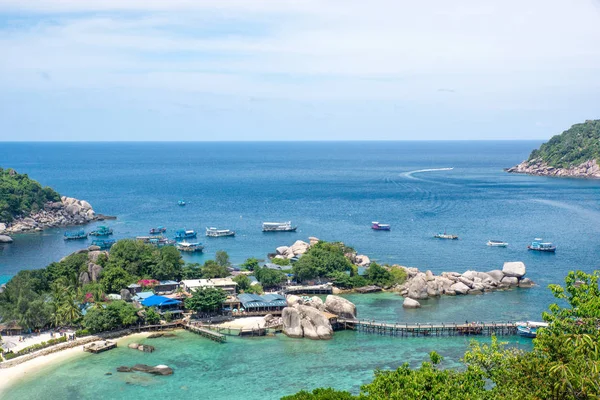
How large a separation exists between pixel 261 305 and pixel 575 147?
510 feet

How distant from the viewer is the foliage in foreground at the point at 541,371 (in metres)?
21.8

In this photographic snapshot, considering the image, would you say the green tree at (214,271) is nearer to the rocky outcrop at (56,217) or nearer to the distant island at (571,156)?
the rocky outcrop at (56,217)

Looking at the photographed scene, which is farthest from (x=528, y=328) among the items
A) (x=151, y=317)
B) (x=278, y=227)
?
(x=278, y=227)

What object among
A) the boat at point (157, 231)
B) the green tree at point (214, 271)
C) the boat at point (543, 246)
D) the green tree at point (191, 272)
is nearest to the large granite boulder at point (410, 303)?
the green tree at point (214, 271)

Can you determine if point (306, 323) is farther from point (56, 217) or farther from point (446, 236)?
point (56, 217)

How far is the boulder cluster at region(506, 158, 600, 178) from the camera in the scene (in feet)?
548

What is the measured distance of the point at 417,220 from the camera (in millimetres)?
101938

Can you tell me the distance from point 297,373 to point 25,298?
22.6 m

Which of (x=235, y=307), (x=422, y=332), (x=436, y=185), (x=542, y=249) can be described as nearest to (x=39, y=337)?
(x=235, y=307)

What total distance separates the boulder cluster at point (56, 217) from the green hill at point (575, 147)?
138 m

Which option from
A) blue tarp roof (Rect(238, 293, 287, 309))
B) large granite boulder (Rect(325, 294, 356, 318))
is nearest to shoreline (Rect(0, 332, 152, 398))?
blue tarp roof (Rect(238, 293, 287, 309))

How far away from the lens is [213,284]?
181ft

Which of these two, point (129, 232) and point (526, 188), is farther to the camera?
point (526, 188)

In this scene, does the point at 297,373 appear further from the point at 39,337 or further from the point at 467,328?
the point at 39,337
